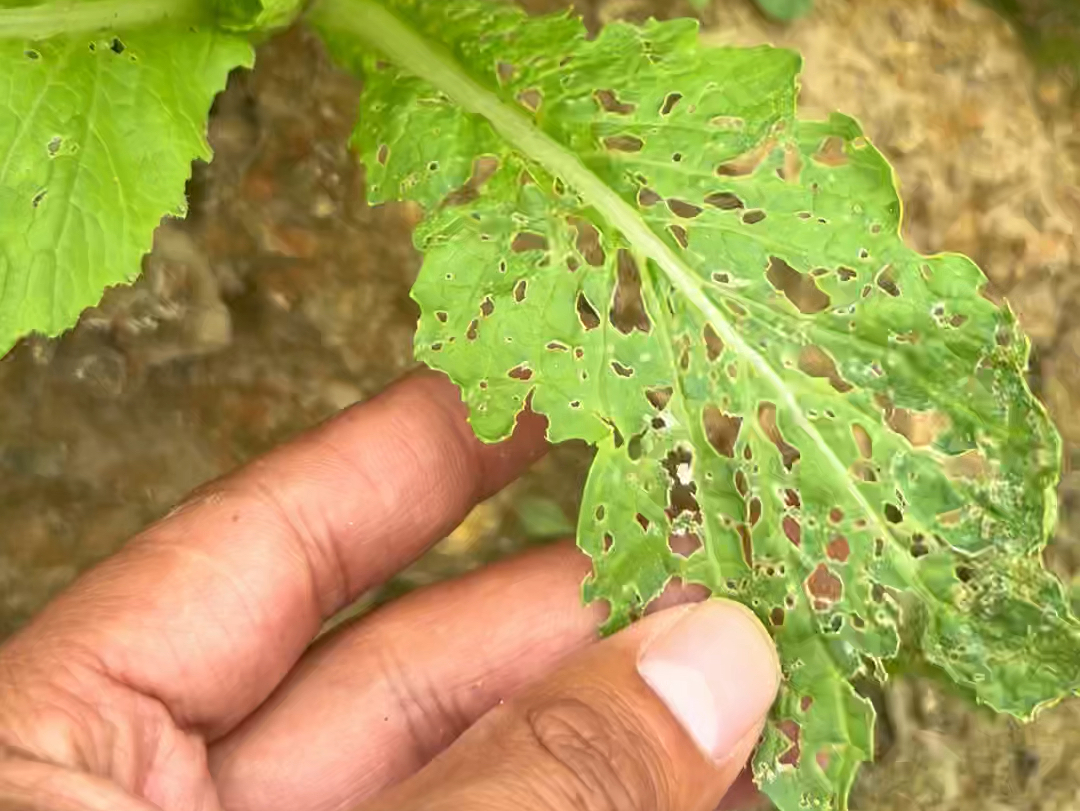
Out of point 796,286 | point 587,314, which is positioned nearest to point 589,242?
point 587,314

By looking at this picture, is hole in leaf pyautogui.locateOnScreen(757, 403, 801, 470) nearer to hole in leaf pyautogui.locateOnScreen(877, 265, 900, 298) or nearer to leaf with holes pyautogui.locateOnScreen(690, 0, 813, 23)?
hole in leaf pyautogui.locateOnScreen(877, 265, 900, 298)

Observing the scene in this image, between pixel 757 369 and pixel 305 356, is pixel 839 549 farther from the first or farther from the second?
pixel 305 356

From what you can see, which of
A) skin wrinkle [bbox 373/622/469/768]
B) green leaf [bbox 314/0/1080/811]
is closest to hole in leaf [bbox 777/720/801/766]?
green leaf [bbox 314/0/1080/811]

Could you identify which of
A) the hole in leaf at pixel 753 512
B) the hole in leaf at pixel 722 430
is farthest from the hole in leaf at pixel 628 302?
the hole in leaf at pixel 753 512

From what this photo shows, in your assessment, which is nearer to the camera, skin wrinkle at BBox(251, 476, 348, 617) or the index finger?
the index finger

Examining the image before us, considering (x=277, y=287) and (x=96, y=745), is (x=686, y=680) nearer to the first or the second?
(x=96, y=745)

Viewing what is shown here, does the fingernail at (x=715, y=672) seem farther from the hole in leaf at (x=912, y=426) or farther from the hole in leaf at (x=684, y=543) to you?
the hole in leaf at (x=912, y=426)

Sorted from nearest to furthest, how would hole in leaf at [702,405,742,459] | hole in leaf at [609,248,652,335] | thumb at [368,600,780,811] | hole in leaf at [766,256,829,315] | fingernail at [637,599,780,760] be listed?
1. thumb at [368,600,780,811]
2. fingernail at [637,599,780,760]
3. hole in leaf at [702,405,742,459]
4. hole in leaf at [609,248,652,335]
5. hole in leaf at [766,256,829,315]

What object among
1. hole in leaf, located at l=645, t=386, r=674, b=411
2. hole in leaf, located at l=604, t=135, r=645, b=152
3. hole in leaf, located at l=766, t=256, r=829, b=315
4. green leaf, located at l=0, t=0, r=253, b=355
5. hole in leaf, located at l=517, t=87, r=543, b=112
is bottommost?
hole in leaf, located at l=766, t=256, r=829, b=315
